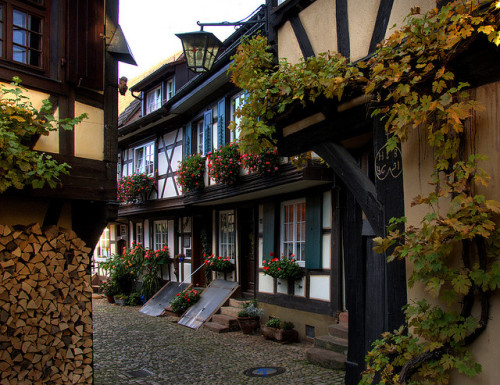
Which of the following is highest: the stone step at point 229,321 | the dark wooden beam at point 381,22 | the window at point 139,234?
the dark wooden beam at point 381,22

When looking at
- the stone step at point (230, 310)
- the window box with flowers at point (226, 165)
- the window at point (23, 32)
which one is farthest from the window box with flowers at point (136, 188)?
the window at point (23, 32)

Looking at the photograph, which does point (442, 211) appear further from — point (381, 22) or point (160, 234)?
point (160, 234)

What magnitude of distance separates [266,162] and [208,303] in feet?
14.2

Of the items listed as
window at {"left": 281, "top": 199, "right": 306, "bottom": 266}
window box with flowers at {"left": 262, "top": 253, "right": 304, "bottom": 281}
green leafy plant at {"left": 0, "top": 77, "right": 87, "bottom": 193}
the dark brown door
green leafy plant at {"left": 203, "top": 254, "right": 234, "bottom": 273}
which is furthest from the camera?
green leafy plant at {"left": 203, "top": 254, "right": 234, "bottom": 273}

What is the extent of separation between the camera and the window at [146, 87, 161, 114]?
16.1 m

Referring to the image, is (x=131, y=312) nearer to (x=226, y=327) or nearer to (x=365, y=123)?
(x=226, y=327)

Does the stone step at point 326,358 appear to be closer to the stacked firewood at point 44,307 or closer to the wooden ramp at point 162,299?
the stacked firewood at point 44,307

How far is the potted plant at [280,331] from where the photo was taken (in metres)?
8.94

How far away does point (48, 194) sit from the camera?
5387mm

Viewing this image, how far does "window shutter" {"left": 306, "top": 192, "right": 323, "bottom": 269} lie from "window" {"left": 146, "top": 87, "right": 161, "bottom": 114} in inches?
336

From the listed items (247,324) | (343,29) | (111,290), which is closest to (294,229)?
(247,324)

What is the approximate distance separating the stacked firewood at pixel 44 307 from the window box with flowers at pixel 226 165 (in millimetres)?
4917

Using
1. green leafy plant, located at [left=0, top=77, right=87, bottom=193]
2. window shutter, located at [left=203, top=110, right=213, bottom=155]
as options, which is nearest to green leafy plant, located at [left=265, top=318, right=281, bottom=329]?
window shutter, located at [left=203, top=110, right=213, bottom=155]

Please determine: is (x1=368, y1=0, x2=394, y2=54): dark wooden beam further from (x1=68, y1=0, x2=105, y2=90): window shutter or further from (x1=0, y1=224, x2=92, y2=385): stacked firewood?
(x1=0, y1=224, x2=92, y2=385): stacked firewood
